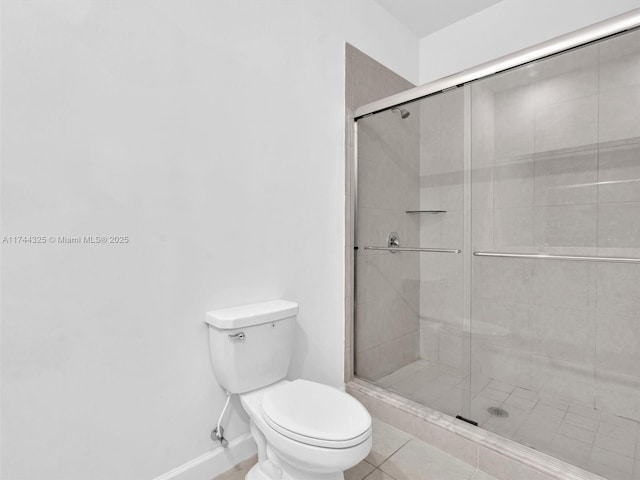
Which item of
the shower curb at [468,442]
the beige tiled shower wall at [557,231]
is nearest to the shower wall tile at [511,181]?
the beige tiled shower wall at [557,231]

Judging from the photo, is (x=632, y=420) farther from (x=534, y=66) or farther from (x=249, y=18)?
(x=249, y=18)

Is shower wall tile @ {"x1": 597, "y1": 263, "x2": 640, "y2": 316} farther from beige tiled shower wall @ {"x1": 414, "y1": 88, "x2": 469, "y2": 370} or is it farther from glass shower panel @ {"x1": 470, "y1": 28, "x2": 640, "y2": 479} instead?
beige tiled shower wall @ {"x1": 414, "y1": 88, "x2": 469, "y2": 370}

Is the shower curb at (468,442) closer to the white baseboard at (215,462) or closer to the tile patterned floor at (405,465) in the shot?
the tile patterned floor at (405,465)

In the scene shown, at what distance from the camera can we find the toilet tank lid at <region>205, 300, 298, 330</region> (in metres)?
1.33

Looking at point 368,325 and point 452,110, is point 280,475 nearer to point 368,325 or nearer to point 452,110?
point 368,325

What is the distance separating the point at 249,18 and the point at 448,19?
1607 mm

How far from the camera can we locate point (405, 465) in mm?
1523

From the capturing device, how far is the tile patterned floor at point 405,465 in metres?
1.45

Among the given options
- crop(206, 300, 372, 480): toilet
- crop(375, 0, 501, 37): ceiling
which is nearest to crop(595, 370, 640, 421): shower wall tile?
crop(206, 300, 372, 480): toilet

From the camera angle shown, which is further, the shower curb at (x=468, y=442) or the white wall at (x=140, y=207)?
the shower curb at (x=468, y=442)

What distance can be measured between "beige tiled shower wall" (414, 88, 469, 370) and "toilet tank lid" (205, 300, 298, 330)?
84 centimetres

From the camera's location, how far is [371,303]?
210cm

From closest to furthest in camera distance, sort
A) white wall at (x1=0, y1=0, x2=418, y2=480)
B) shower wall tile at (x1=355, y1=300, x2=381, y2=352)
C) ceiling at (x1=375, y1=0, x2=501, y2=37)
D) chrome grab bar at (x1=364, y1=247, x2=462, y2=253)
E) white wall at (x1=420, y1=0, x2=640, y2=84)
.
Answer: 1. white wall at (x1=0, y1=0, x2=418, y2=480)
2. chrome grab bar at (x1=364, y1=247, x2=462, y2=253)
3. white wall at (x1=420, y1=0, x2=640, y2=84)
4. shower wall tile at (x1=355, y1=300, x2=381, y2=352)
5. ceiling at (x1=375, y1=0, x2=501, y2=37)

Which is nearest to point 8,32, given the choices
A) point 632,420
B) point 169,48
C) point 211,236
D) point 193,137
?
point 169,48
